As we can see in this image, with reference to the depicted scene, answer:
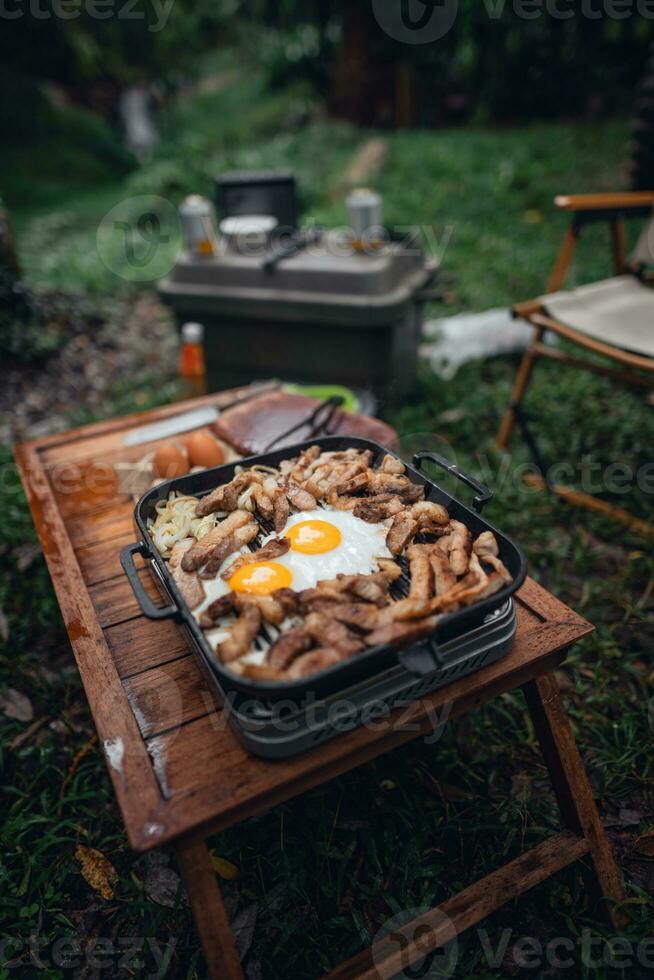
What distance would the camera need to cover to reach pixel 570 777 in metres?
1.82

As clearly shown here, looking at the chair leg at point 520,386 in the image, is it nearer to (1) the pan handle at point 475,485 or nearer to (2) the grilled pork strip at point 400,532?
(1) the pan handle at point 475,485

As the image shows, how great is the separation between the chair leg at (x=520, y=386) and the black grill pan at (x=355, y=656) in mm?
1722

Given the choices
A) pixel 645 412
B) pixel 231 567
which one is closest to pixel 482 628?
pixel 231 567

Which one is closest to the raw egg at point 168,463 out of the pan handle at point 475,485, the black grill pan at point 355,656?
the black grill pan at point 355,656

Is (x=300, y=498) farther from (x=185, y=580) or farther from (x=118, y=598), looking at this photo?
(x=118, y=598)

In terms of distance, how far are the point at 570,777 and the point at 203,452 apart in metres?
1.78

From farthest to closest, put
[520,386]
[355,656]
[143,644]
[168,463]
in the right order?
[520,386], [168,463], [143,644], [355,656]

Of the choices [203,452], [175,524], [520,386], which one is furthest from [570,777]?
[520,386]

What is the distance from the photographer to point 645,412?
4.14 meters

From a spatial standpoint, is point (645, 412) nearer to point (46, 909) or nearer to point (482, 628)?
point (482, 628)

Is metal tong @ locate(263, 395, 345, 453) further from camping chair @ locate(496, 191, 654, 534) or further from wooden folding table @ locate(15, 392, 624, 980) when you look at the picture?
camping chair @ locate(496, 191, 654, 534)

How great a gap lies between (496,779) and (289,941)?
34.6 inches

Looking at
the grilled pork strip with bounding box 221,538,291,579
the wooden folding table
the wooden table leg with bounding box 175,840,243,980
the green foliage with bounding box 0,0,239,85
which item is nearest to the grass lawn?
the wooden folding table

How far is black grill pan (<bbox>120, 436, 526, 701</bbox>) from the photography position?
133cm
